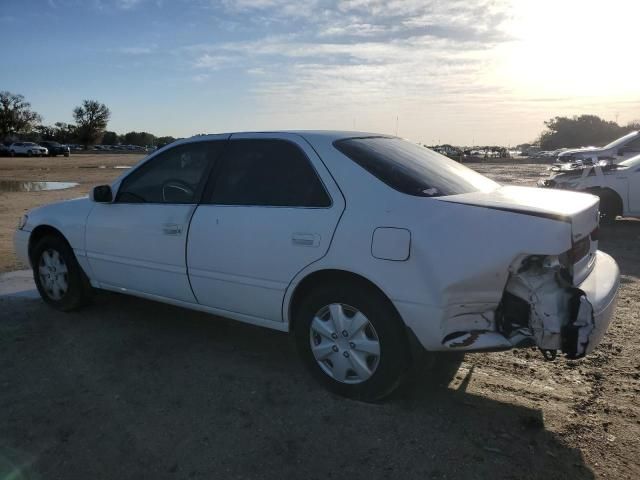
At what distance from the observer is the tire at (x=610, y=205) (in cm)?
955

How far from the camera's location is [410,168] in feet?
11.9

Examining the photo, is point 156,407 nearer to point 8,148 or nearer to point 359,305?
point 359,305

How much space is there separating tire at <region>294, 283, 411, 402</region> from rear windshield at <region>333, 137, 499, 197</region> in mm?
685

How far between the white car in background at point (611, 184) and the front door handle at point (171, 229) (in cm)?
778

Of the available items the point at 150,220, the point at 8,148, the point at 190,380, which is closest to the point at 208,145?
the point at 150,220

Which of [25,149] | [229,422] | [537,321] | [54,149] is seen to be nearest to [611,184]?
[537,321]

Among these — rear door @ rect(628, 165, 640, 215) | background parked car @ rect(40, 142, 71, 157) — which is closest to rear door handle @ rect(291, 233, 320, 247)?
rear door @ rect(628, 165, 640, 215)

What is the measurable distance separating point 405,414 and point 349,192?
1341mm

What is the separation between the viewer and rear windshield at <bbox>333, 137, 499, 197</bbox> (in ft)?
11.2

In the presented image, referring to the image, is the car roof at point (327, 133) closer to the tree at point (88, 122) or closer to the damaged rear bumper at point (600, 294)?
the damaged rear bumper at point (600, 294)

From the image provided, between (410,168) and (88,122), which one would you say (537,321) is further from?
(88,122)

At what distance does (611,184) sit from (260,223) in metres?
7.82

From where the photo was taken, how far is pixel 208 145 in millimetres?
4258

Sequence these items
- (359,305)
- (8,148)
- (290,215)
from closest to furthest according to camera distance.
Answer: (359,305)
(290,215)
(8,148)
